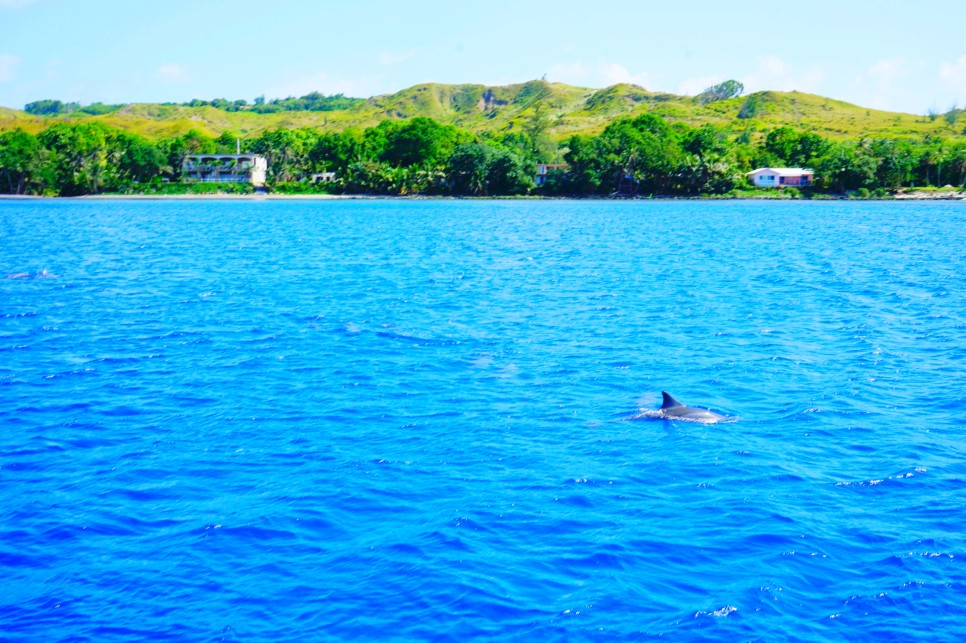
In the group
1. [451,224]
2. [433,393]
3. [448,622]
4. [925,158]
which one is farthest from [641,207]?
[448,622]

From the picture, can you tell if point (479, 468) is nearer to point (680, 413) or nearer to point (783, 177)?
point (680, 413)

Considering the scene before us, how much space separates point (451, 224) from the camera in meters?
118

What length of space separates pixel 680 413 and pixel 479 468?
6720 mm

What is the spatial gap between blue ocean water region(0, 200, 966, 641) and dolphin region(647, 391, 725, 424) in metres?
0.55

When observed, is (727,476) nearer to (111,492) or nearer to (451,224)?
(111,492)

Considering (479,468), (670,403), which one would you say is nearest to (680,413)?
(670,403)

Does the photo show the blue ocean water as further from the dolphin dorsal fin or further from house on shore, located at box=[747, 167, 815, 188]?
house on shore, located at box=[747, 167, 815, 188]

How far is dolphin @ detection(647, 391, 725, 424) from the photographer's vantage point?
960 inches

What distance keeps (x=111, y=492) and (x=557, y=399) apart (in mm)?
12529

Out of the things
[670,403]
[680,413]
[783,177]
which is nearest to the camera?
[680,413]

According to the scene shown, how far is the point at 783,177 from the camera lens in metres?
191

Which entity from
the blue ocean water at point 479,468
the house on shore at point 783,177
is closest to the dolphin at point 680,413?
the blue ocean water at point 479,468

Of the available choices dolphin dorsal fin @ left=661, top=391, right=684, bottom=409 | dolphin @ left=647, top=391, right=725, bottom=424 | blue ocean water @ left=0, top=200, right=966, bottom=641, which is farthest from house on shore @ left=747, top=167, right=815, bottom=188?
dolphin dorsal fin @ left=661, top=391, right=684, bottom=409

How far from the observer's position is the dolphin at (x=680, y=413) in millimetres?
24391
